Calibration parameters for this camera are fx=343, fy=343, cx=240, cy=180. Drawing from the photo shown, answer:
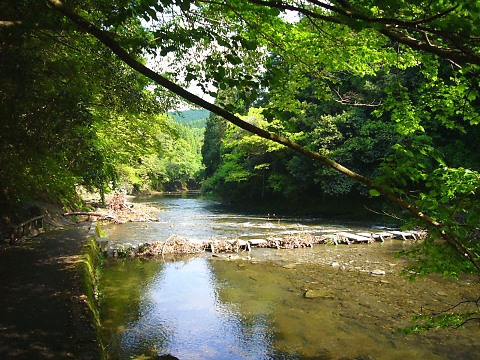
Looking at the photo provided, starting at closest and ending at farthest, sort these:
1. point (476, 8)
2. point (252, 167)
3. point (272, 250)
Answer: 1. point (476, 8)
2. point (272, 250)
3. point (252, 167)

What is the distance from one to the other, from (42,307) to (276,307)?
5296 millimetres

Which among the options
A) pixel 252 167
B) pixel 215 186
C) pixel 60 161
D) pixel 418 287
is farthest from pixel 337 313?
pixel 215 186

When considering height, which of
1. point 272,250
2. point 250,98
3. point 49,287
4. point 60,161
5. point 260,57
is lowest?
point 272,250

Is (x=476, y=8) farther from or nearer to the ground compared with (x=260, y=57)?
nearer to the ground

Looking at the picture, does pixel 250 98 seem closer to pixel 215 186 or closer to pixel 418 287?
pixel 418 287

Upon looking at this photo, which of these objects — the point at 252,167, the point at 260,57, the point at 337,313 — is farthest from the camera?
the point at 252,167

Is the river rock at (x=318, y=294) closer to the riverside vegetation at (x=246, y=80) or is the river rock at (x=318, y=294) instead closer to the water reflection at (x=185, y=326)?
the water reflection at (x=185, y=326)

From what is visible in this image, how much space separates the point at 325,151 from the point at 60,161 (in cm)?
1999

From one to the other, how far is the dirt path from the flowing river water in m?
1.23

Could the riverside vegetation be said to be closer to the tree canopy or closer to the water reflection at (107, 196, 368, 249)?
the tree canopy

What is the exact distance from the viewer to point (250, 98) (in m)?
2.50

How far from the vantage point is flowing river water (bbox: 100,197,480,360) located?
6637 millimetres

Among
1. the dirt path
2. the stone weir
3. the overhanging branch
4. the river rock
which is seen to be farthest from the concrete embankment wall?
the river rock

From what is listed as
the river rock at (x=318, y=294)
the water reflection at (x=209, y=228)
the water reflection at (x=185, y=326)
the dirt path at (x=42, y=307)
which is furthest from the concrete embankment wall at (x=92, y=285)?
the river rock at (x=318, y=294)
